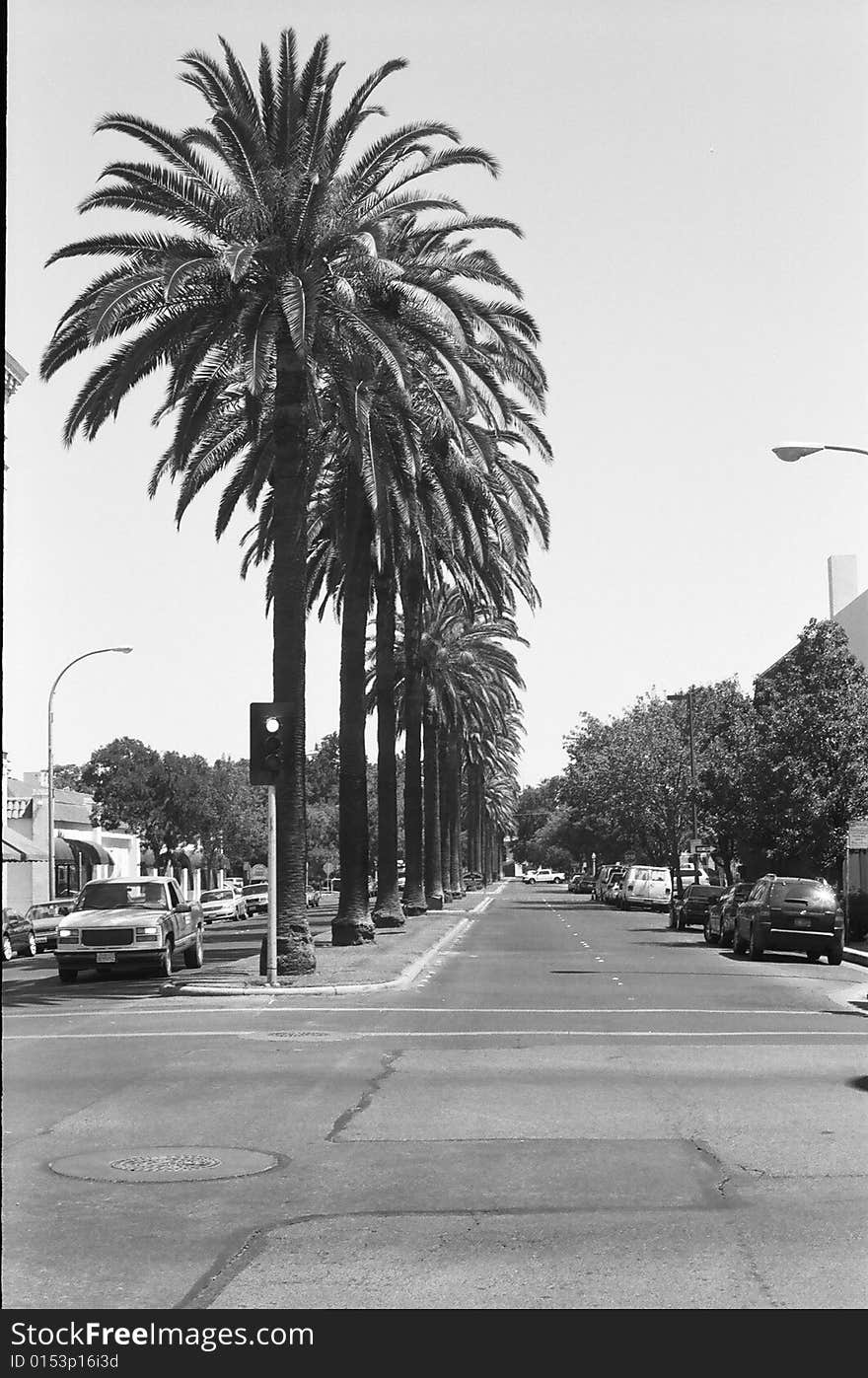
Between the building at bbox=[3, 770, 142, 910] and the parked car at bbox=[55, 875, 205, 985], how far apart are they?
3122 cm

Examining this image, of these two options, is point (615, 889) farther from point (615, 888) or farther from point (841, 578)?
point (841, 578)

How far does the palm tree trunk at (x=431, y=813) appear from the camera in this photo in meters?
59.4

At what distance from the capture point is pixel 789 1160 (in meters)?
10.1

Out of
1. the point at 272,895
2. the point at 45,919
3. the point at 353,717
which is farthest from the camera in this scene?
the point at 45,919

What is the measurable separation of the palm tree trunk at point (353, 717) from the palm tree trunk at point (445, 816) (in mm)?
34064

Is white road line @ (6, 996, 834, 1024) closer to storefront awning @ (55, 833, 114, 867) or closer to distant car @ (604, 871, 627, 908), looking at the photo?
storefront awning @ (55, 833, 114, 867)

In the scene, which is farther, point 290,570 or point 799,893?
point 799,893

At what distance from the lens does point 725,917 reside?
1540 inches

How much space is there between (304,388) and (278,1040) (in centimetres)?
1255

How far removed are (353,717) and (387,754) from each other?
7377 mm

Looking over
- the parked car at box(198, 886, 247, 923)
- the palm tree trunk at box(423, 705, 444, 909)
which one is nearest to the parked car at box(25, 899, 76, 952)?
the parked car at box(198, 886, 247, 923)

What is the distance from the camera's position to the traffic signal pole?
23.4 meters

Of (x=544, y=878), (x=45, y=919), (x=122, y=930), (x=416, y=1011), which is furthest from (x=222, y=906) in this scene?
(x=544, y=878)
